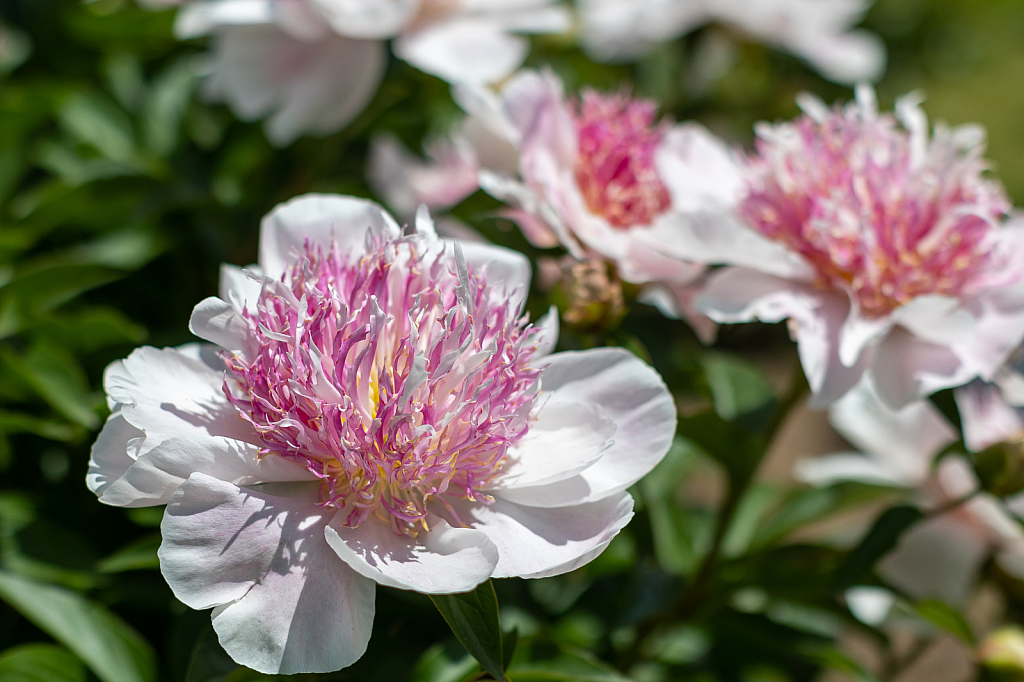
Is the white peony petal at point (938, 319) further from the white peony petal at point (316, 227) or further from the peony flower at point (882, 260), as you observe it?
the white peony petal at point (316, 227)

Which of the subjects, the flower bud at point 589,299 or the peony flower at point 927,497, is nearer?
the flower bud at point 589,299

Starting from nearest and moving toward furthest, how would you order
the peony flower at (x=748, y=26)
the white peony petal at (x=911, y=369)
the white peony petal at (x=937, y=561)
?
the white peony petal at (x=911, y=369)
the white peony petal at (x=937, y=561)
the peony flower at (x=748, y=26)

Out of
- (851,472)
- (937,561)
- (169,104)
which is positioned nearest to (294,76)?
(169,104)

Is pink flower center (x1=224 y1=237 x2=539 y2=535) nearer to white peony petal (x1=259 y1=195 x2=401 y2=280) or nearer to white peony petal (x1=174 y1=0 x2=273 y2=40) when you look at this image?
white peony petal (x1=259 y1=195 x2=401 y2=280)

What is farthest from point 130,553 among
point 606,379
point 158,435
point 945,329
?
point 945,329

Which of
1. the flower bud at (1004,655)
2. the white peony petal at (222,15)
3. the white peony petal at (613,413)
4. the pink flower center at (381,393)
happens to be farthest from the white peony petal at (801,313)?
the white peony petal at (222,15)

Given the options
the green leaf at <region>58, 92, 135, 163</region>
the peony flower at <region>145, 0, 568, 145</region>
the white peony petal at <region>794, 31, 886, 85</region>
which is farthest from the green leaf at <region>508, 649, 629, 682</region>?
the white peony petal at <region>794, 31, 886, 85</region>

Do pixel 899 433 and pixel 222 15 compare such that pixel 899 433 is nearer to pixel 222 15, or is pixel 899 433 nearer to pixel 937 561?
pixel 937 561
